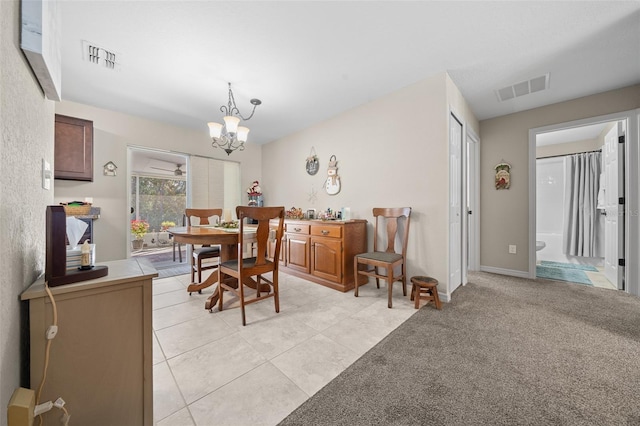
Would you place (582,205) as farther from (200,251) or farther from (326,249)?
(200,251)

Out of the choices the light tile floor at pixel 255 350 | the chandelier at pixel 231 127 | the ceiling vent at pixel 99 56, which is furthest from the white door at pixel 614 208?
the ceiling vent at pixel 99 56

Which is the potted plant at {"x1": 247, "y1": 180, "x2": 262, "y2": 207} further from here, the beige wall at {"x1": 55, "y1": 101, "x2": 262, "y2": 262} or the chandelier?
the beige wall at {"x1": 55, "y1": 101, "x2": 262, "y2": 262}

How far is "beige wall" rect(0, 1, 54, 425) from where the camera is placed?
0.64 m

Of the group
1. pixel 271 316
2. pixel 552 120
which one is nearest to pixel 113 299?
pixel 271 316

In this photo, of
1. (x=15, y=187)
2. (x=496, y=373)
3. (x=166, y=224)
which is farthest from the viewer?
(x=166, y=224)

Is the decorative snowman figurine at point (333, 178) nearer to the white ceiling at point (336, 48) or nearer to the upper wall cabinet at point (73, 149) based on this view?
the white ceiling at point (336, 48)

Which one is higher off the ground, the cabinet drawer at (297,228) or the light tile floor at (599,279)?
the cabinet drawer at (297,228)

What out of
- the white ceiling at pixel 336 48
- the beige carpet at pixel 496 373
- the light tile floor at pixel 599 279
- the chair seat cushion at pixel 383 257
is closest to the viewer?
the beige carpet at pixel 496 373

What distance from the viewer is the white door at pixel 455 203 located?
263cm

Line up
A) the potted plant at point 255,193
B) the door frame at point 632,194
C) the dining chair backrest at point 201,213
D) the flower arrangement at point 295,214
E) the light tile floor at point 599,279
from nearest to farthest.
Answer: the door frame at point 632,194 → the light tile floor at point 599,279 → the dining chair backrest at point 201,213 → the flower arrangement at point 295,214 → the potted plant at point 255,193

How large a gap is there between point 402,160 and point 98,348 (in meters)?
2.99

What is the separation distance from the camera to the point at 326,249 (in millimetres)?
3049

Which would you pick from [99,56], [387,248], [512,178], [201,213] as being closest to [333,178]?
[387,248]

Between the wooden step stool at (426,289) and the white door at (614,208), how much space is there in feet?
8.53
